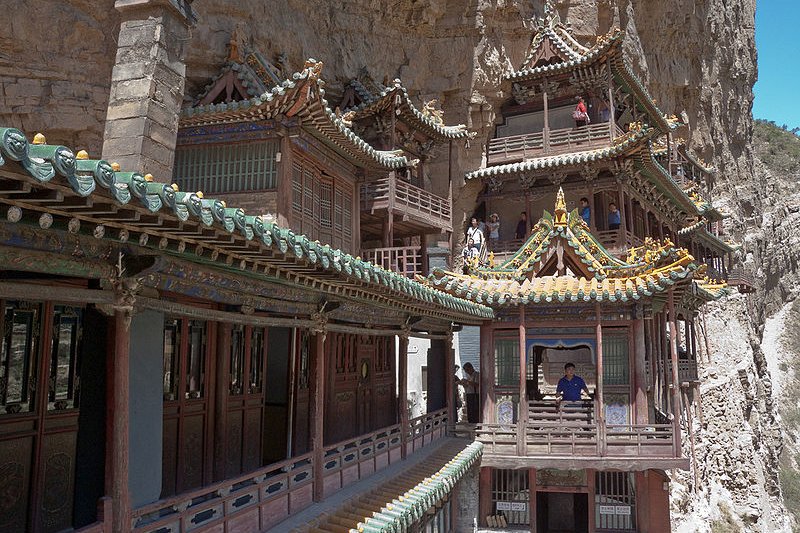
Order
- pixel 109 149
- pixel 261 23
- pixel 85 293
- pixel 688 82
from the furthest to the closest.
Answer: pixel 688 82 < pixel 261 23 < pixel 109 149 < pixel 85 293

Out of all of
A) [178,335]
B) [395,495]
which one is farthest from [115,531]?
[395,495]

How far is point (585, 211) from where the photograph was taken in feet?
70.5

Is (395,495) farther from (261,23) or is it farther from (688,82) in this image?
(688,82)

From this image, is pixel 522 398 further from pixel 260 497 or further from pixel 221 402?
pixel 260 497

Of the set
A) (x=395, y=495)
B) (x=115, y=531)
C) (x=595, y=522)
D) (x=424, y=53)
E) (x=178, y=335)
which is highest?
(x=424, y=53)

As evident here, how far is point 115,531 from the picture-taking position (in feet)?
15.3

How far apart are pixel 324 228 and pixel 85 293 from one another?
9951mm

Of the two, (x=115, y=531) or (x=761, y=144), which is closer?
(x=115, y=531)

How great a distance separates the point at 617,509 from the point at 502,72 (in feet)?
52.2

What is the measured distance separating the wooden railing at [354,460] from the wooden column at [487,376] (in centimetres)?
380

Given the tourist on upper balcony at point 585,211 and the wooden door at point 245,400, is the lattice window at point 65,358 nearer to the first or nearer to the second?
the wooden door at point 245,400

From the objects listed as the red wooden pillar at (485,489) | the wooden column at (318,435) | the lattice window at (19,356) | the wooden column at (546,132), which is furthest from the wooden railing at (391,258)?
the lattice window at (19,356)

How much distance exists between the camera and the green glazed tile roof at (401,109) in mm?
18594

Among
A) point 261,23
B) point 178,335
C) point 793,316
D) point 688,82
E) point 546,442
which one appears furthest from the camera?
point 793,316
